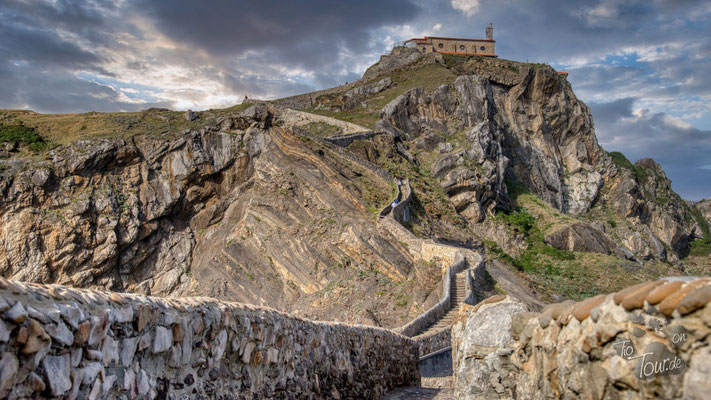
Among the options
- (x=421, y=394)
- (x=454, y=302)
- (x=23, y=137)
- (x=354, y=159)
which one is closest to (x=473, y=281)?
(x=454, y=302)

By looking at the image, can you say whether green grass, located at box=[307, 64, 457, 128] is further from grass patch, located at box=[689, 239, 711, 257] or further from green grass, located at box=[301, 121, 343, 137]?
grass patch, located at box=[689, 239, 711, 257]

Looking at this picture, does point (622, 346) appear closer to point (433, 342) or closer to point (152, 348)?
point (152, 348)

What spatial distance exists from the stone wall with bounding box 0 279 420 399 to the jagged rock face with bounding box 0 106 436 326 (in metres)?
17.5

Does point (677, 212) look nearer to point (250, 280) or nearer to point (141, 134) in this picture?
point (250, 280)

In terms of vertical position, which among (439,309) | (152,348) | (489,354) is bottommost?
(439,309)

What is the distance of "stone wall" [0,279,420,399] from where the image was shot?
115 inches

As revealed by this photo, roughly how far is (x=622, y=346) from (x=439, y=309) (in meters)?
16.3

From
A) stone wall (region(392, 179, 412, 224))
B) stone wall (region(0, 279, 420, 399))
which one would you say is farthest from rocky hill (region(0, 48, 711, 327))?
stone wall (region(0, 279, 420, 399))

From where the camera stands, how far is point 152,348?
13.1 feet

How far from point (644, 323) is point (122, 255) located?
3516cm

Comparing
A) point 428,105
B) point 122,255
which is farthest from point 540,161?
point 122,255

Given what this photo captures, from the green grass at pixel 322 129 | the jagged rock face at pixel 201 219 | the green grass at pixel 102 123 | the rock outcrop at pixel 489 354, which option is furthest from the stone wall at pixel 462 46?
the rock outcrop at pixel 489 354

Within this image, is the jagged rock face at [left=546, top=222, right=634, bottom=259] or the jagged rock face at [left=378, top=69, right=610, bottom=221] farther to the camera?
the jagged rock face at [left=378, top=69, right=610, bottom=221]

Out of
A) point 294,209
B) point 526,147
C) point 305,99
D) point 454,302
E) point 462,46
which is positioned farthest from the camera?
point 462,46
